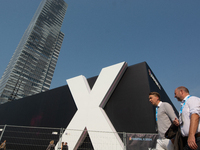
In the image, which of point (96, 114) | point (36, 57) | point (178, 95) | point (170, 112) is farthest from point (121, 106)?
point (36, 57)

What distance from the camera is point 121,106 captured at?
7.83 meters

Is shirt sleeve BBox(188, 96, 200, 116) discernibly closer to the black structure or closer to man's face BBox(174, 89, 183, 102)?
man's face BBox(174, 89, 183, 102)

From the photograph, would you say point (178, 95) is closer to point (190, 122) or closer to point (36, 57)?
point (190, 122)

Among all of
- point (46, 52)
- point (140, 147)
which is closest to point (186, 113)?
point (140, 147)

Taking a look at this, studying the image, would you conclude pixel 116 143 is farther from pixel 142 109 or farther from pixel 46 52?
pixel 46 52

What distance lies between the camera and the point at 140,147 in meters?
5.27

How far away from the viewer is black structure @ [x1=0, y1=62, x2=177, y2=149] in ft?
22.6

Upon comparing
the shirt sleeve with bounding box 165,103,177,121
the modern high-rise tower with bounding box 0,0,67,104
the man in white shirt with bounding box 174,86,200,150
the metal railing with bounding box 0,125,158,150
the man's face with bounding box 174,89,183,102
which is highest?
the modern high-rise tower with bounding box 0,0,67,104

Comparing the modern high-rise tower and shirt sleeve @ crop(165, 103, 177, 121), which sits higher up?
A: the modern high-rise tower

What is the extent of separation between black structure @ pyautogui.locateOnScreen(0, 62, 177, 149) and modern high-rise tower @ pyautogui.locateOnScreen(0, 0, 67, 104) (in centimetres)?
4606

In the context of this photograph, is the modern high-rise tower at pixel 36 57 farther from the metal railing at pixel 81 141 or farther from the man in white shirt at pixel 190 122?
the man in white shirt at pixel 190 122

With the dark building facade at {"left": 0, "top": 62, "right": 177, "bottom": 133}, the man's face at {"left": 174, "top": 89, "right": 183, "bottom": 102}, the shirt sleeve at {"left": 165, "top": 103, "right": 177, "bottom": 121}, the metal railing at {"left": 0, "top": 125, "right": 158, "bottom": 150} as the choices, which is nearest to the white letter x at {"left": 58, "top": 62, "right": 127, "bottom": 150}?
the metal railing at {"left": 0, "top": 125, "right": 158, "bottom": 150}

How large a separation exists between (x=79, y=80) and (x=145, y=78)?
503cm

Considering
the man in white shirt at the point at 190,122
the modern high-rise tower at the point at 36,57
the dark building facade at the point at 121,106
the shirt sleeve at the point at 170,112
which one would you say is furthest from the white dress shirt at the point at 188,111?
the modern high-rise tower at the point at 36,57
